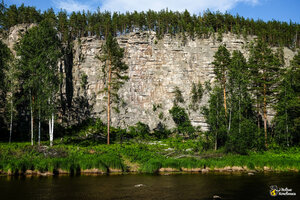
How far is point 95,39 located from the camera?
2422 inches

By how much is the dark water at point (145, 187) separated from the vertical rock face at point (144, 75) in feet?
113

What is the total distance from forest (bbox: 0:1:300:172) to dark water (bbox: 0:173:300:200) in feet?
10.1

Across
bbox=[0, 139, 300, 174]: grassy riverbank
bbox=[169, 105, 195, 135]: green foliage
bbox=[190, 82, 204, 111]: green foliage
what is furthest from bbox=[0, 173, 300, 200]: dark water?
bbox=[190, 82, 204, 111]: green foliage

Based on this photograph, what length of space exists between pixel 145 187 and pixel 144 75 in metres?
45.1

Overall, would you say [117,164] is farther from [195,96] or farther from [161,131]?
[195,96]

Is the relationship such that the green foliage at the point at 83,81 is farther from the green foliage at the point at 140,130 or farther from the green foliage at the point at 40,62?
the green foliage at the point at 40,62

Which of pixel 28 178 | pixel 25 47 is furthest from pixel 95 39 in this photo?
pixel 28 178

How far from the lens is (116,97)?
43.5 m

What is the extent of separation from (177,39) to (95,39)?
76.1 feet

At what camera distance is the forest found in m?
27.5

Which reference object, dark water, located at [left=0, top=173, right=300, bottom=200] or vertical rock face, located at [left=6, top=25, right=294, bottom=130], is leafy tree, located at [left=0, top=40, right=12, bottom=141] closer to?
vertical rock face, located at [left=6, top=25, right=294, bottom=130]

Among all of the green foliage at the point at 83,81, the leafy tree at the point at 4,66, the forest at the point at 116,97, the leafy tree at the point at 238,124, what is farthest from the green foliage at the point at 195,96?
the leafy tree at the point at 4,66

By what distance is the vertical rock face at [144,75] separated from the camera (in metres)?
53.8

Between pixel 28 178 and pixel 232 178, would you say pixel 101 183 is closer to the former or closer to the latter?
pixel 28 178
